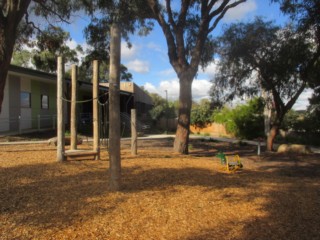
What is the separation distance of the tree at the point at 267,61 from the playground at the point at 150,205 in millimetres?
8389

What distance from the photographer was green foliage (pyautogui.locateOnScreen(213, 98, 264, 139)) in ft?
82.3

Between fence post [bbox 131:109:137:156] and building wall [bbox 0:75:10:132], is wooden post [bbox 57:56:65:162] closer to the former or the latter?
fence post [bbox 131:109:137:156]

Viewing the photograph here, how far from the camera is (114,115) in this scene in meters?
5.75

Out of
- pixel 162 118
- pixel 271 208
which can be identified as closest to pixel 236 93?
pixel 271 208

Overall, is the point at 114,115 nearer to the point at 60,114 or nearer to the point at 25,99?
the point at 60,114

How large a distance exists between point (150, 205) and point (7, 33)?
613 cm

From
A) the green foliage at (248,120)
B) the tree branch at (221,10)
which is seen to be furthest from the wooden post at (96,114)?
the green foliage at (248,120)

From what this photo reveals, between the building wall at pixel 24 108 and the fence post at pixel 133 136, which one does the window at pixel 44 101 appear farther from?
the fence post at pixel 133 136

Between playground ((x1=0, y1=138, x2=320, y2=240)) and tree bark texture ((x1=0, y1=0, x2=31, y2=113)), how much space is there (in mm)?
2342

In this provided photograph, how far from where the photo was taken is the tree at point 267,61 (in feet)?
46.6

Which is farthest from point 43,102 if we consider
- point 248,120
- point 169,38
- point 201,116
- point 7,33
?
point 201,116

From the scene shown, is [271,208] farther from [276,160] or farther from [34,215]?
[276,160]

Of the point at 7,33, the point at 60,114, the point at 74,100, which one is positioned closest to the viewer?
the point at 7,33

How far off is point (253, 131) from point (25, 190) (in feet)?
71.6
